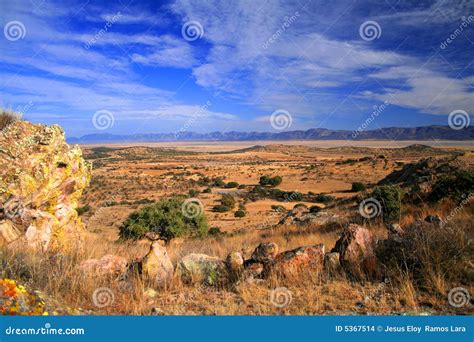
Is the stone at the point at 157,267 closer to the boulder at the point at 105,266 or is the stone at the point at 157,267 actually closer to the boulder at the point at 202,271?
the boulder at the point at 202,271

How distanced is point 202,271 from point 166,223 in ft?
34.4

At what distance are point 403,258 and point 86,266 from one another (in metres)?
4.84

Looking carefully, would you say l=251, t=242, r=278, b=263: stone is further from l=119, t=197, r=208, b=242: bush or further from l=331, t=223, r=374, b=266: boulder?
l=119, t=197, r=208, b=242: bush

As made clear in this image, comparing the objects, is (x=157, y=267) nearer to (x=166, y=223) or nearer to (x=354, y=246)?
(x=354, y=246)

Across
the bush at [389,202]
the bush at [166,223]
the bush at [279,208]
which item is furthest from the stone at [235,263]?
the bush at [279,208]

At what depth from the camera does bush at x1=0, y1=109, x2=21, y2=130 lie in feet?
30.0

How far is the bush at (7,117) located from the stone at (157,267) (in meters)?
6.43

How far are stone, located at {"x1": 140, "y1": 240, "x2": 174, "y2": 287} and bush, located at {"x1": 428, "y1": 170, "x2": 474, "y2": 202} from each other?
894 cm

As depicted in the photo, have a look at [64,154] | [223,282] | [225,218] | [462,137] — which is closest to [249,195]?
[225,218]

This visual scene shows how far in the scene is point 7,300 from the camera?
3.88 m

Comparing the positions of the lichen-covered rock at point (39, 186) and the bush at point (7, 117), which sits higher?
the bush at point (7, 117)

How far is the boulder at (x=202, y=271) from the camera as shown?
5.37 metres

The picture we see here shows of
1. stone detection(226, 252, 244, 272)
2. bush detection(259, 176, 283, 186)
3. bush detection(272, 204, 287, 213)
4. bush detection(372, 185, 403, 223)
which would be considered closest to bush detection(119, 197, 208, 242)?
bush detection(372, 185, 403, 223)

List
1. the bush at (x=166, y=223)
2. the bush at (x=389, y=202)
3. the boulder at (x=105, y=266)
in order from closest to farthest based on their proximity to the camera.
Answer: the boulder at (x=105, y=266) < the bush at (x=389, y=202) < the bush at (x=166, y=223)
